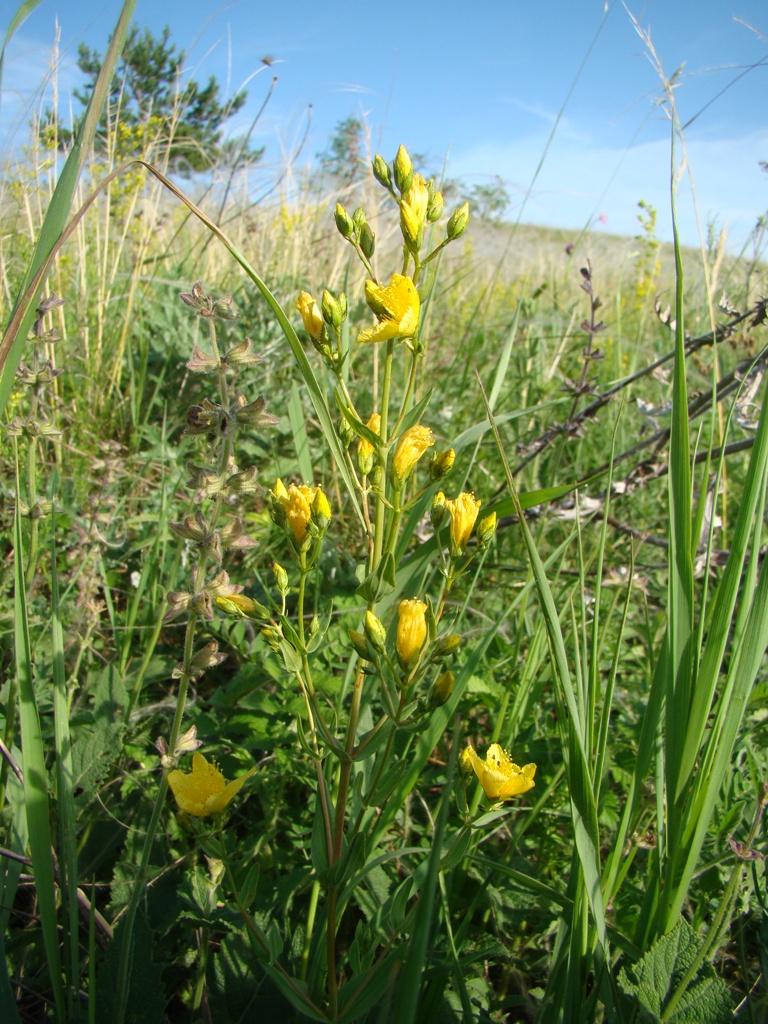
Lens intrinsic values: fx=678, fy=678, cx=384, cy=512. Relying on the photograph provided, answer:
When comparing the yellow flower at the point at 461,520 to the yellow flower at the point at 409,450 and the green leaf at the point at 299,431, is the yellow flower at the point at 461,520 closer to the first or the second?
the yellow flower at the point at 409,450

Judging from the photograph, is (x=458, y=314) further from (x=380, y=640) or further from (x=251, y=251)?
(x=380, y=640)

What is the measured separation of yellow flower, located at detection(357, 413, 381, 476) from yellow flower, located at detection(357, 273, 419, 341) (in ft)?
0.43

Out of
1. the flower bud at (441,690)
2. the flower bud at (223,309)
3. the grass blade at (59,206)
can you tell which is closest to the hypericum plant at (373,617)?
the flower bud at (441,690)

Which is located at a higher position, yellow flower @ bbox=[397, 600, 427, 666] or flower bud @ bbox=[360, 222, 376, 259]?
flower bud @ bbox=[360, 222, 376, 259]

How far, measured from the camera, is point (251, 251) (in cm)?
411

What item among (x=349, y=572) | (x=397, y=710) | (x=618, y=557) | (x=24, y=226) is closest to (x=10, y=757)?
(x=397, y=710)

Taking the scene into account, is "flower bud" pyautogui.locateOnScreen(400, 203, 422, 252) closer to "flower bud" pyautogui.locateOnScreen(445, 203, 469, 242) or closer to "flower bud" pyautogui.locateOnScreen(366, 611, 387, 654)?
"flower bud" pyautogui.locateOnScreen(445, 203, 469, 242)

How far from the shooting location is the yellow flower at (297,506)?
0.90 m

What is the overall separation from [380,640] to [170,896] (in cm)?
70

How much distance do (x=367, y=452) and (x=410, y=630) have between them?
0.28 metres

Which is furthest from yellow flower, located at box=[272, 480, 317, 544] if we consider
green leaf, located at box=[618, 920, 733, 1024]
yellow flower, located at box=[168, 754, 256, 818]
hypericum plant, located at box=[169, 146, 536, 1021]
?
green leaf, located at box=[618, 920, 733, 1024]

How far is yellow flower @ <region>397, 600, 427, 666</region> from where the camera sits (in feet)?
2.73

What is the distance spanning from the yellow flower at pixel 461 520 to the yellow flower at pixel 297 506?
0.63 ft

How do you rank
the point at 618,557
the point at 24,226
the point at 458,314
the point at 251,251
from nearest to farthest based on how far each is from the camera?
1. the point at 618,557
2. the point at 24,226
3. the point at 251,251
4. the point at 458,314
